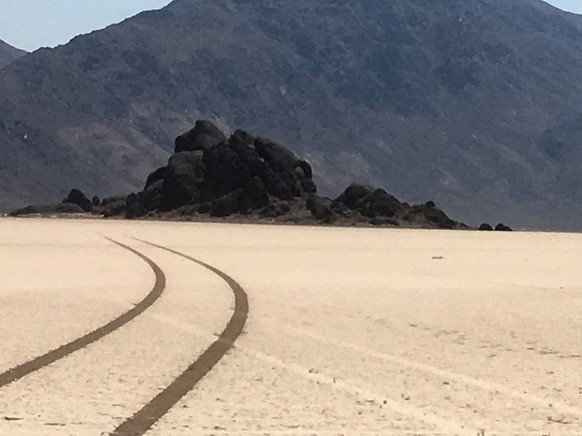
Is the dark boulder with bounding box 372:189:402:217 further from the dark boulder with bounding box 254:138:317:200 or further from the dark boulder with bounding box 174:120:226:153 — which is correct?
the dark boulder with bounding box 174:120:226:153

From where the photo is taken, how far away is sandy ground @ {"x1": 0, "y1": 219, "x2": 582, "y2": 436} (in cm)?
743

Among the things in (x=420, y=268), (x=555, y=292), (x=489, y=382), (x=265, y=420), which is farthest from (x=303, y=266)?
(x=265, y=420)

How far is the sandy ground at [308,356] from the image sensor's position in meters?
7.43

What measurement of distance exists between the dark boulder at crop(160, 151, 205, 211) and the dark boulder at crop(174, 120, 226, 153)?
27.7 ft

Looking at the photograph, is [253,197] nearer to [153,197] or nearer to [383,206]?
[153,197]

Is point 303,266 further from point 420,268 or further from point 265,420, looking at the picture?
point 265,420

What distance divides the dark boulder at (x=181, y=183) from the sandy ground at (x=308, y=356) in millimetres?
102905

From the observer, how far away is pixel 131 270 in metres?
24.7

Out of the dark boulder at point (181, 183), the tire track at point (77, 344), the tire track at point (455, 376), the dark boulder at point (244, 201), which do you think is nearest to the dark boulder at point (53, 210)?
the dark boulder at point (181, 183)

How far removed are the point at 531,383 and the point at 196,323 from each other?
17.5ft

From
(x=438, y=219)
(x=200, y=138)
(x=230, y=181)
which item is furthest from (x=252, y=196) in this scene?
(x=200, y=138)

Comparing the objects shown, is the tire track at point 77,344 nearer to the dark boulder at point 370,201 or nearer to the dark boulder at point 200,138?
the dark boulder at point 370,201

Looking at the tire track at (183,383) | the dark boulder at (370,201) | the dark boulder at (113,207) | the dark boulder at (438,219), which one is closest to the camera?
the tire track at (183,383)

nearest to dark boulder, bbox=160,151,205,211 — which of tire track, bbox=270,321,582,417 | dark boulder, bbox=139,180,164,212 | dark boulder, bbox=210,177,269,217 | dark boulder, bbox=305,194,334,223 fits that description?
dark boulder, bbox=139,180,164,212
